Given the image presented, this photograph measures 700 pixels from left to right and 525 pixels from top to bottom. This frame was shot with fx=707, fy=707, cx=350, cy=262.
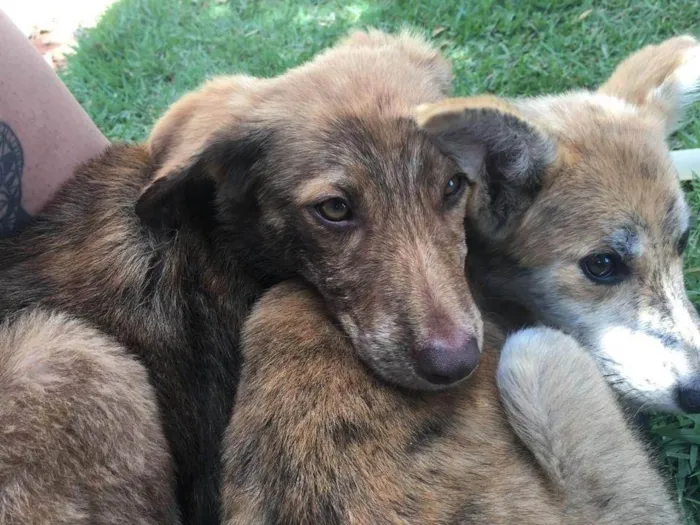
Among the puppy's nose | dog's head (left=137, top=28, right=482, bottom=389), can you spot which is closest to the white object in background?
dog's head (left=137, top=28, right=482, bottom=389)

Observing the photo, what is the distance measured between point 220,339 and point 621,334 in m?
1.81

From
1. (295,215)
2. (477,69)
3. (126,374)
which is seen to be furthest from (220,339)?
(477,69)

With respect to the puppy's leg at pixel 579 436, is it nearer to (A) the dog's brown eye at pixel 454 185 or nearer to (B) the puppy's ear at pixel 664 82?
(A) the dog's brown eye at pixel 454 185

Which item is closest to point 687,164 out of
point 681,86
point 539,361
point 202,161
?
point 681,86

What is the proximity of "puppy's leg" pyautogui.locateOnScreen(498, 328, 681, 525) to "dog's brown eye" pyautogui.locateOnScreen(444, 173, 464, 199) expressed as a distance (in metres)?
0.67

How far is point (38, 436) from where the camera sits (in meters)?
2.53

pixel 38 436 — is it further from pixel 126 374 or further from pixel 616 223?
pixel 616 223

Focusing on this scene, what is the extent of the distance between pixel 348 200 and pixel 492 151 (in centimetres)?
70

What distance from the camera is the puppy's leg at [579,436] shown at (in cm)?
249

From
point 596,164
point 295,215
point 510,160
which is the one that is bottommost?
point 596,164

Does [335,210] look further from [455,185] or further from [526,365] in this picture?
[526,365]

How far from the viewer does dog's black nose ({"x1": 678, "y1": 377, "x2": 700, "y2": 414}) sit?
300 cm

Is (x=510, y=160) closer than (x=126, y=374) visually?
No

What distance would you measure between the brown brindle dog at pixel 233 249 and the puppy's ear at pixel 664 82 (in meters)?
1.02
